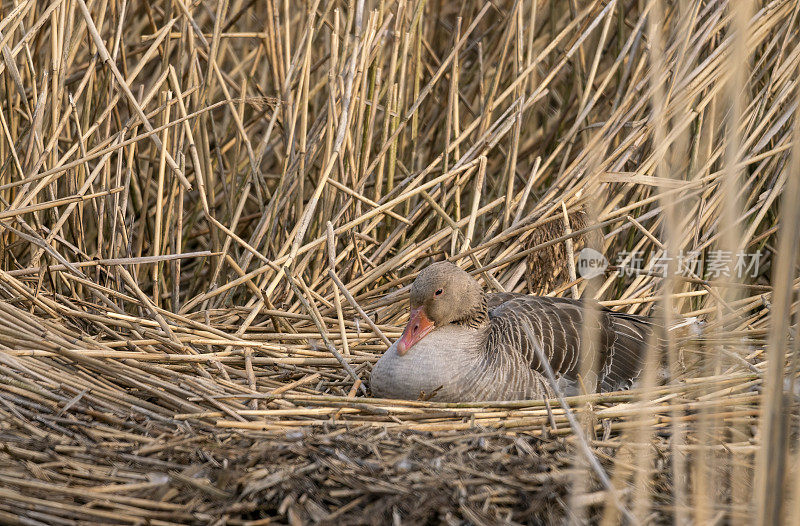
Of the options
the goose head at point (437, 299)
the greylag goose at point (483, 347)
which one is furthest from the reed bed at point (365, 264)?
the goose head at point (437, 299)

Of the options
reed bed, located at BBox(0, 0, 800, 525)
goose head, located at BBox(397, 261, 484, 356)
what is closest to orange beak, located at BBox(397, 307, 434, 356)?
goose head, located at BBox(397, 261, 484, 356)

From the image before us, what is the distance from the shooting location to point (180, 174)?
13.5ft

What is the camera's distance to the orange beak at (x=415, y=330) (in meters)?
3.61

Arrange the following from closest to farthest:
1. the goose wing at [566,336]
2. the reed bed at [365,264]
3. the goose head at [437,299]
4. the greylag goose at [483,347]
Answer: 1. the reed bed at [365,264]
2. the greylag goose at [483,347]
3. the goose head at [437,299]
4. the goose wing at [566,336]

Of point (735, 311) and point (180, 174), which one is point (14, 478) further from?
point (735, 311)

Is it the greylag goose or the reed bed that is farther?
the greylag goose

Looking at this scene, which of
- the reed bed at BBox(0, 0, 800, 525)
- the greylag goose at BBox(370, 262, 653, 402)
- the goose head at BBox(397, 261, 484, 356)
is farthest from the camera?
the goose head at BBox(397, 261, 484, 356)

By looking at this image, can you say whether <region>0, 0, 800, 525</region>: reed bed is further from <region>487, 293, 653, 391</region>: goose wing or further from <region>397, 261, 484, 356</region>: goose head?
<region>397, 261, 484, 356</region>: goose head

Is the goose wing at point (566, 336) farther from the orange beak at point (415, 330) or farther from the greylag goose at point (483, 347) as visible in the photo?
the orange beak at point (415, 330)

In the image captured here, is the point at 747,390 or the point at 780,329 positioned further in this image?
the point at 747,390

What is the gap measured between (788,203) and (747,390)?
1.69m

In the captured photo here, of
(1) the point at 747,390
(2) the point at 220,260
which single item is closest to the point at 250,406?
(2) the point at 220,260

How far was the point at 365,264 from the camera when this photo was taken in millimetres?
4754

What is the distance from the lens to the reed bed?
2715 mm
